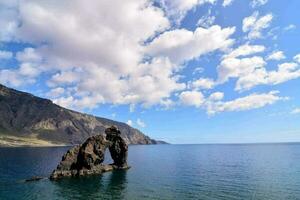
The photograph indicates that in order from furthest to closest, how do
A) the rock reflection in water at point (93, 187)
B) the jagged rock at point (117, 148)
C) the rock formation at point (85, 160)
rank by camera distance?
the jagged rock at point (117, 148), the rock formation at point (85, 160), the rock reflection in water at point (93, 187)

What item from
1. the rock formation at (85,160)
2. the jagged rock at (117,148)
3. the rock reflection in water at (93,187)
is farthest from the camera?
the jagged rock at (117,148)

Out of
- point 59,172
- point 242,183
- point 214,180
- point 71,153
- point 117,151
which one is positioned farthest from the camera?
point 117,151

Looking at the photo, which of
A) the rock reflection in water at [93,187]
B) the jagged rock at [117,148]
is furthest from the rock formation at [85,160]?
the rock reflection in water at [93,187]

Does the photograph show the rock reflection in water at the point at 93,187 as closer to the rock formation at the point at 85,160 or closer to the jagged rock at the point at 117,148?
the rock formation at the point at 85,160

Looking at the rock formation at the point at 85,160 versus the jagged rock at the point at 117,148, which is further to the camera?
the jagged rock at the point at 117,148

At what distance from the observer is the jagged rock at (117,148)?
385 feet

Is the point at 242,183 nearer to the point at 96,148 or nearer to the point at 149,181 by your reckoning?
the point at 149,181

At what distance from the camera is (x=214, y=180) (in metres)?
84.9

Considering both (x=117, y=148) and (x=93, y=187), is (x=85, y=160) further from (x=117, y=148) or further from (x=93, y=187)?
(x=93, y=187)

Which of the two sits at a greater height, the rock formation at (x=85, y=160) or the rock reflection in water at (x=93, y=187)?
the rock formation at (x=85, y=160)

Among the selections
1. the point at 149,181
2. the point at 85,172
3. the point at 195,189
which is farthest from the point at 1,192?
the point at 195,189

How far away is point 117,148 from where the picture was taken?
118 metres

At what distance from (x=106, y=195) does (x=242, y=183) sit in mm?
35003

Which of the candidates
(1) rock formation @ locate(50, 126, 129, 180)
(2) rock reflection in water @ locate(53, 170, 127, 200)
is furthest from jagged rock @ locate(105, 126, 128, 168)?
(2) rock reflection in water @ locate(53, 170, 127, 200)
